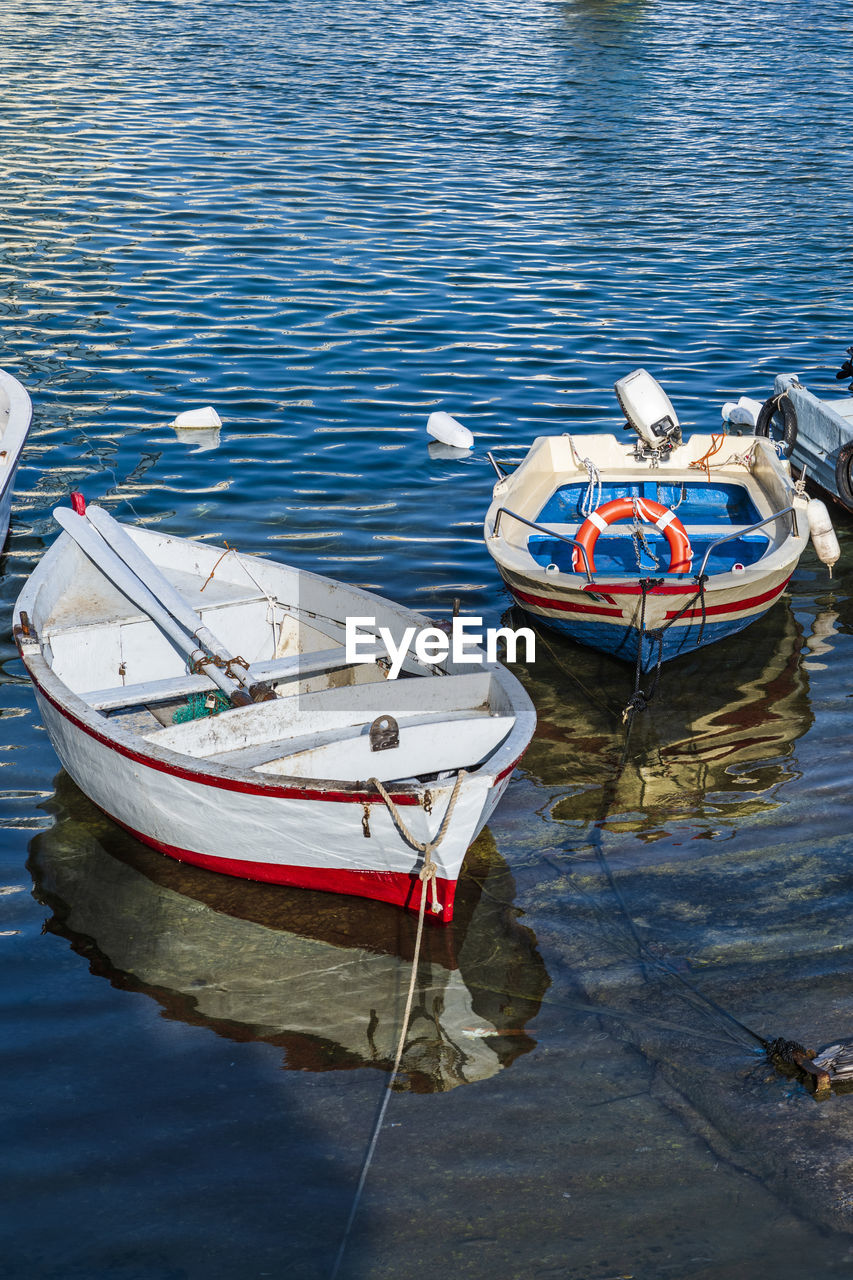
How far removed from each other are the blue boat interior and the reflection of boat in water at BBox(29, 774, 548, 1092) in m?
3.70

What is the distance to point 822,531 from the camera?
10.7 meters

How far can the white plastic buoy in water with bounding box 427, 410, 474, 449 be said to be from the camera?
13828mm

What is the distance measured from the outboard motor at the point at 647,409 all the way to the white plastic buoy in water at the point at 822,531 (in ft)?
4.78

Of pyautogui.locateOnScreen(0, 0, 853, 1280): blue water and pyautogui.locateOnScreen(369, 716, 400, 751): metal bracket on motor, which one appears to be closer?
pyautogui.locateOnScreen(0, 0, 853, 1280): blue water

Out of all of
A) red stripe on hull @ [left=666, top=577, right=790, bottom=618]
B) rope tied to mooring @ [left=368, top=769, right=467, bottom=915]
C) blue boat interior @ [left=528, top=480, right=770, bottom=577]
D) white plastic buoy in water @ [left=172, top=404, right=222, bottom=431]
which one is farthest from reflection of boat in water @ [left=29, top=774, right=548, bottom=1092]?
white plastic buoy in water @ [left=172, top=404, right=222, bottom=431]

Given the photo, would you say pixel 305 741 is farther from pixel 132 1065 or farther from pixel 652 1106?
pixel 652 1106

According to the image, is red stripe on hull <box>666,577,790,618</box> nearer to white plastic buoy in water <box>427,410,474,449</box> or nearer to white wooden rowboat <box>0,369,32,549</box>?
white plastic buoy in water <box>427,410,474,449</box>

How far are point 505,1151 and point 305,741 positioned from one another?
2726 mm

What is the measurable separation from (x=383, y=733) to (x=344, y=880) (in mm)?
805

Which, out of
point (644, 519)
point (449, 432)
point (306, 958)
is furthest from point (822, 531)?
point (306, 958)

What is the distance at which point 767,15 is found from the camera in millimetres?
40906

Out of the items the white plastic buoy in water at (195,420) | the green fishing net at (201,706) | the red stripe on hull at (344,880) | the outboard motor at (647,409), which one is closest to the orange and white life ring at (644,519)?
the outboard motor at (647,409)

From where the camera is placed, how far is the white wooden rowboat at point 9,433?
37.6 ft

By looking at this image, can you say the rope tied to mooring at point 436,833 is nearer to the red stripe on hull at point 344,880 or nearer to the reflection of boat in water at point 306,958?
the red stripe on hull at point 344,880
